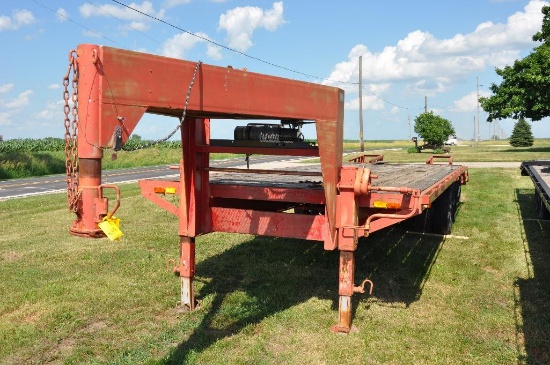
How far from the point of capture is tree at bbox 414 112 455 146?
42719 mm

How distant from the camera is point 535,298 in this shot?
5750 mm

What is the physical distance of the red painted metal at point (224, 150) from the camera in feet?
9.81

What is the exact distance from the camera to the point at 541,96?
1246 inches

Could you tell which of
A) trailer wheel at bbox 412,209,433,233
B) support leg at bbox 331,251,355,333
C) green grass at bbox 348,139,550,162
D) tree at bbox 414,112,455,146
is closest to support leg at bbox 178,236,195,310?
support leg at bbox 331,251,355,333

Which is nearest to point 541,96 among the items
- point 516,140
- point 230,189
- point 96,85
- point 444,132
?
point 444,132

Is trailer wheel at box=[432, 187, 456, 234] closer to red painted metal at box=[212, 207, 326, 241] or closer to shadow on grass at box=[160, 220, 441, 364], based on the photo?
shadow on grass at box=[160, 220, 441, 364]

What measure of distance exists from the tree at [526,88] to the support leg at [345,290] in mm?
30580

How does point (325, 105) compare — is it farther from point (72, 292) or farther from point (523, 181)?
point (523, 181)

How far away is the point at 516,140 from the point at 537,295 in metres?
53.9

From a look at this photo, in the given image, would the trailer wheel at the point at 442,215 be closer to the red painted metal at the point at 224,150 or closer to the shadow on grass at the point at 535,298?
the shadow on grass at the point at 535,298

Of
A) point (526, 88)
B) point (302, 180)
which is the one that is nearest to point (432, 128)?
point (526, 88)

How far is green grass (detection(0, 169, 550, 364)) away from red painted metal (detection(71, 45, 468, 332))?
1.76ft

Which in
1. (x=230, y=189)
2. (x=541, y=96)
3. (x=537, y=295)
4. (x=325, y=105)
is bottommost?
(x=537, y=295)

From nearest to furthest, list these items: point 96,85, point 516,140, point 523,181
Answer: point 96,85 < point 523,181 < point 516,140
